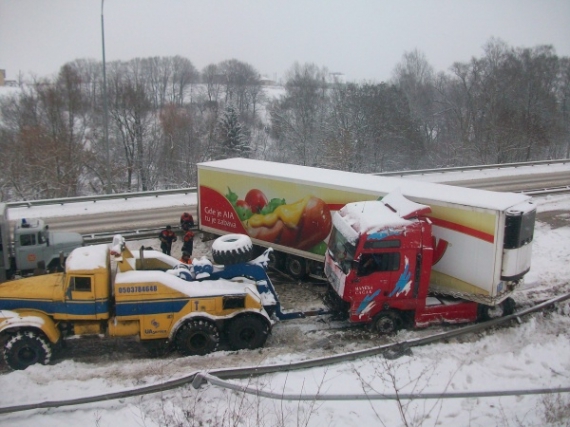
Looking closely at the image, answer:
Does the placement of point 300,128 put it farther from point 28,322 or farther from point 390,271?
point 28,322

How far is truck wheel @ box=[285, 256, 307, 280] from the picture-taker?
51.1 ft

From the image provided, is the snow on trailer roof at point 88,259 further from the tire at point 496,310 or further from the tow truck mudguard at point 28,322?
the tire at point 496,310

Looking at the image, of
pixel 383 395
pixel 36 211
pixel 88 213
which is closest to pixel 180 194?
pixel 88 213

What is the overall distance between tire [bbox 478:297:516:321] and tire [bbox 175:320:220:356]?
20.6ft

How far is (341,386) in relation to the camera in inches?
363

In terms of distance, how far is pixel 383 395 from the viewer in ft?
27.5

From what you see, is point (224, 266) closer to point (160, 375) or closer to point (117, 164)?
point (160, 375)

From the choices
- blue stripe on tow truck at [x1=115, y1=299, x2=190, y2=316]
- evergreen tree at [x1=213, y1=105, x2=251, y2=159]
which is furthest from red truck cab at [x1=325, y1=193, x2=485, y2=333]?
evergreen tree at [x1=213, y1=105, x2=251, y2=159]

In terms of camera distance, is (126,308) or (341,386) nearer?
(341,386)

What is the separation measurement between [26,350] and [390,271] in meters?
7.69

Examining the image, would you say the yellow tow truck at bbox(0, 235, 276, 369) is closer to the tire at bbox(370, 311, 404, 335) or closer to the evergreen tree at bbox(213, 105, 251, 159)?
the tire at bbox(370, 311, 404, 335)

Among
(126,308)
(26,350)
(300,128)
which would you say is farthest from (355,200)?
(300,128)

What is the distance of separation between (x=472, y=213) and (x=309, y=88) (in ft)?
164

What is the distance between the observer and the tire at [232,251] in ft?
37.1
